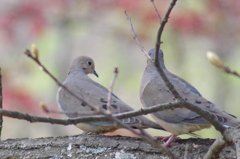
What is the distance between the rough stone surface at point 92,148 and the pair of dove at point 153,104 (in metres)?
0.16

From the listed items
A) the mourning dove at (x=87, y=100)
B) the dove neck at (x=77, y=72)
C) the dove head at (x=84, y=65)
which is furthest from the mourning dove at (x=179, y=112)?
the dove head at (x=84, y=65)

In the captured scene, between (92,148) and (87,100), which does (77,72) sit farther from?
(92,148)

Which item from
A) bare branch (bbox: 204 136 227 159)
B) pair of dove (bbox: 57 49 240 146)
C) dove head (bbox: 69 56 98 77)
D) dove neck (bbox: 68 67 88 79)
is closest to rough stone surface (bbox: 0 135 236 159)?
pair of dove (bbox: 57 49 240 146)

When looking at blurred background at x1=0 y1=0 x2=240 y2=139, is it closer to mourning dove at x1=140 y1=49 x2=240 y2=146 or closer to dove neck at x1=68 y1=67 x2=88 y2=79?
dove neck at x1=68 y1=67 x2=88 y2=79

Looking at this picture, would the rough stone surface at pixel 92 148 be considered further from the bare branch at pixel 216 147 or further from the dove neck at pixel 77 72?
the dove neck at pixel 77 72

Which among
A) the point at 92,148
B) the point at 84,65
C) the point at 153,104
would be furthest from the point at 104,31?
the point at 92,148

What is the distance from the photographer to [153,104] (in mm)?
3926

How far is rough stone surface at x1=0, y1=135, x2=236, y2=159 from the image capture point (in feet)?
11.2

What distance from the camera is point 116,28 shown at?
807 cm

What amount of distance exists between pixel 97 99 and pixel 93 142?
71cm

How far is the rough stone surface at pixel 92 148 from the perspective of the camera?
11.2 feet

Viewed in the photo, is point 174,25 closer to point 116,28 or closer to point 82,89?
point 116,28

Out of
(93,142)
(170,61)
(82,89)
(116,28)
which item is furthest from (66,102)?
(170,61)

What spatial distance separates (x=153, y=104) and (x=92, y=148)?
685mm
